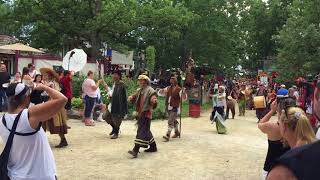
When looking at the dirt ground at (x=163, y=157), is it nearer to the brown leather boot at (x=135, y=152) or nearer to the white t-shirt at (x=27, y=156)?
the brown leather boot at (x=135, y=152)

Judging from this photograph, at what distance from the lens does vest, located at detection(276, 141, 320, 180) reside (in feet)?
5.33

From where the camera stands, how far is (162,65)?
152 feet

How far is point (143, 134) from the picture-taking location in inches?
423

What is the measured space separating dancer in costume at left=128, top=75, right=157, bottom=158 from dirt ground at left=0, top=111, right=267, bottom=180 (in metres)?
0.25

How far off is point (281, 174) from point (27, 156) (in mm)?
2842

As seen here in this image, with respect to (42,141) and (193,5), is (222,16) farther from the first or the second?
(42,141)

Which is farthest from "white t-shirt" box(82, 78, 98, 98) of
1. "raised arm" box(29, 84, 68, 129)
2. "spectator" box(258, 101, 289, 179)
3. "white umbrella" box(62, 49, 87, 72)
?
"raised arm" box(29, 84, 68, 129)

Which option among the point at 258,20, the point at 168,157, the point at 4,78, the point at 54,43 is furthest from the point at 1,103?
the point at 258,20

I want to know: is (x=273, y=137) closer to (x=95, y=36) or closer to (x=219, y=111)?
(x=219, y=111)

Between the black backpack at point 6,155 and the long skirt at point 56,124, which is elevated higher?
the black backpack at point 6,155

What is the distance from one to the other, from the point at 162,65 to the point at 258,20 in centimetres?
1127

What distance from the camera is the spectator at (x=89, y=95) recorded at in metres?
15.0

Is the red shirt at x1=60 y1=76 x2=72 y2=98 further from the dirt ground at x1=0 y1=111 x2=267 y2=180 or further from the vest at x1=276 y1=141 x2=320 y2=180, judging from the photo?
the vest at x1=276 y1=141 x2=320 y2=180

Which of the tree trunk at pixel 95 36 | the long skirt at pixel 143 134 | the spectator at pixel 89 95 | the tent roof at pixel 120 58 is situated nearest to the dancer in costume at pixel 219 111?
the spectator at pixel 89 95
